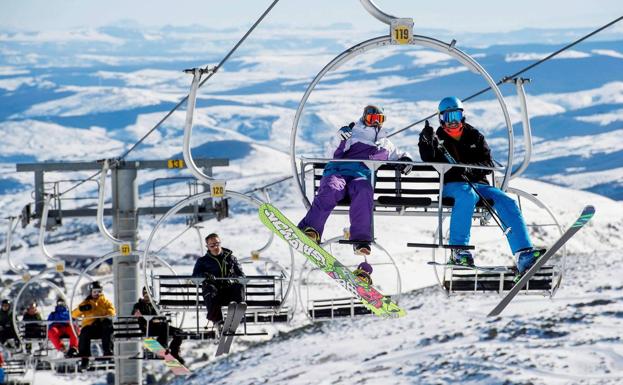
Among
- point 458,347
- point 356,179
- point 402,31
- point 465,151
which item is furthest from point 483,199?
point 458,347

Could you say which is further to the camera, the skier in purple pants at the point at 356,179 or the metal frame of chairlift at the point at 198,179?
the metal frame of chairlift at the point at 198,179

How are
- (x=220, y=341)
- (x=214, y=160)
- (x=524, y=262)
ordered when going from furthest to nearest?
(x=214, y=160)
(x=220, y=341)
(x=524, y=262)

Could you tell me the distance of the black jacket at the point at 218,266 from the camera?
13.3 meters

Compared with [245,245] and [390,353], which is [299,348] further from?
[245,245]

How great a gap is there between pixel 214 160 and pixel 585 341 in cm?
2899

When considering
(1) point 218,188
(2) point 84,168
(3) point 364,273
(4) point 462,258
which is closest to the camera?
(4) point 462,258

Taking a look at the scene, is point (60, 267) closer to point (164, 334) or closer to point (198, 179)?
point (164, 334)

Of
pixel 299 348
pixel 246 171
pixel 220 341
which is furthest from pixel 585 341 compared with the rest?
pixel 246 171

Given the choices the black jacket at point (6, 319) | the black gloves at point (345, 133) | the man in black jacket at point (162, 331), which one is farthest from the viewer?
the black jacket at point (6, 319)

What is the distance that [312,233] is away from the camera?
36.7ft

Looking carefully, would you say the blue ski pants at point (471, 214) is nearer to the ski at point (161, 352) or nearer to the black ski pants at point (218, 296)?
the black ski pants at point (218, 296)

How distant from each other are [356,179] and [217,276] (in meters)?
2.70

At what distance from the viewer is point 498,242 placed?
277 feet

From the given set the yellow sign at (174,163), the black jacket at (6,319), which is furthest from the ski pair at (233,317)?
the black jacket at (6,319)
